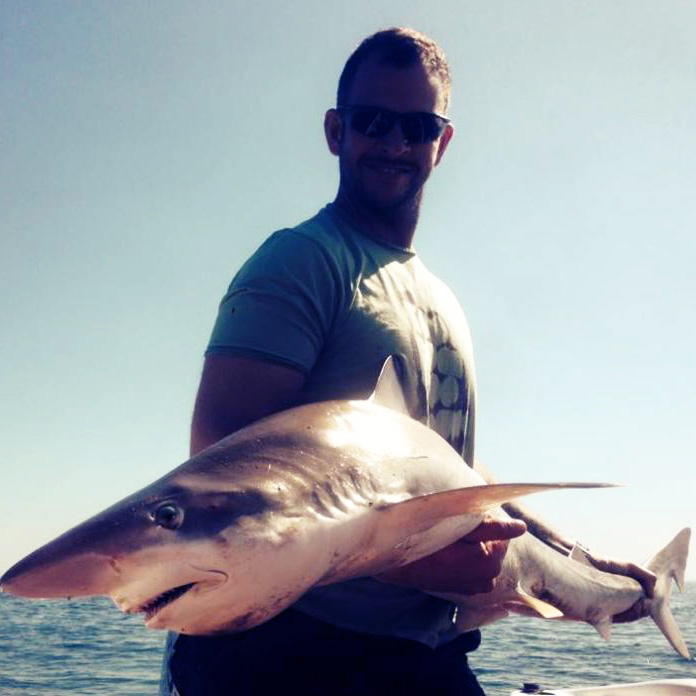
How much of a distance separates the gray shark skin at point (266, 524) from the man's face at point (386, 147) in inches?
48.2

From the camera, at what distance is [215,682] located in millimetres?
2498

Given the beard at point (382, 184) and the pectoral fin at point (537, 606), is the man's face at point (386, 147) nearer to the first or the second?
the beard at point (382, 184)

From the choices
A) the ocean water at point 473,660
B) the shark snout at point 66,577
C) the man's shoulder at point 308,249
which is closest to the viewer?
the shark snout at point 66,577

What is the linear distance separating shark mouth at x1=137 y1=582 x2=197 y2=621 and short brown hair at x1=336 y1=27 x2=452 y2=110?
2454 millimetres

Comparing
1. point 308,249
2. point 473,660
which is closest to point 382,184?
point 308,249

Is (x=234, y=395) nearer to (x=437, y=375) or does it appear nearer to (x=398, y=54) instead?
(x=437, y=375)

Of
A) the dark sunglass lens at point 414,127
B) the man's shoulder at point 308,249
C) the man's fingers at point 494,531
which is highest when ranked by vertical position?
the dark sunglass lens at point 414,127

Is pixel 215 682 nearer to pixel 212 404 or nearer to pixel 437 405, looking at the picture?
pixel 212 404

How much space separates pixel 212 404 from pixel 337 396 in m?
0.45

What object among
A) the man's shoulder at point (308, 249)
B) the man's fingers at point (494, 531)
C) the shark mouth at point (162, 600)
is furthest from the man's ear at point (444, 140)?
the shark mouth at point (162, 600)

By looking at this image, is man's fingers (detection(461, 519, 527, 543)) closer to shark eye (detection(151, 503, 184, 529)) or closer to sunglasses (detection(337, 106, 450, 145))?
shark eye (detection(151, 503, 184, 529))

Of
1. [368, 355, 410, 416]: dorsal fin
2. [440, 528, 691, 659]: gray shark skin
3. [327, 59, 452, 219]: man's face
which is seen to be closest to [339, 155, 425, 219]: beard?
[327, 59, 452, 219]: man's face

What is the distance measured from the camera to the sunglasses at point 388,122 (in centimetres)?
355

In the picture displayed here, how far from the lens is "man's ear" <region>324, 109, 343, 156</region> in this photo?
12.2 ft
